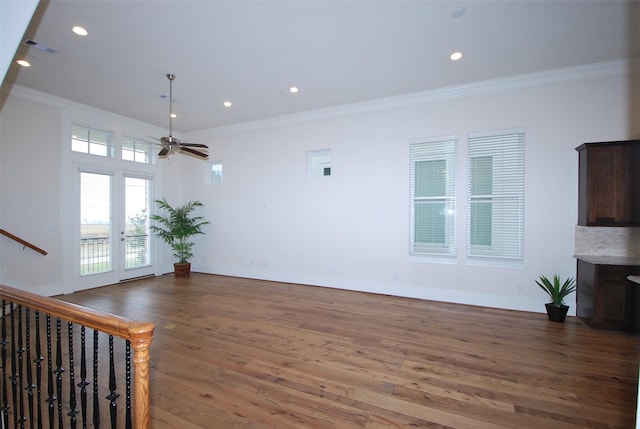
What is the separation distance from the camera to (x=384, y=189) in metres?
5.17

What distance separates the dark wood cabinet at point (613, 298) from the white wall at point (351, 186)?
60cm

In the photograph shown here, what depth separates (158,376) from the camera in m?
2.59

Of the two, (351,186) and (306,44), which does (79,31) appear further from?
(351,186)

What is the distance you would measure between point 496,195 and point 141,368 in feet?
16.2

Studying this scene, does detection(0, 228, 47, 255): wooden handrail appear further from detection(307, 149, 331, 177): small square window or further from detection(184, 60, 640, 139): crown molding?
detection(307, 149, 331, 177): small square window

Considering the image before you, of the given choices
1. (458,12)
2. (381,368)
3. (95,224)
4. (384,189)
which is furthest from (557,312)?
(95,224)

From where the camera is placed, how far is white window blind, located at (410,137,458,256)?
477 cm

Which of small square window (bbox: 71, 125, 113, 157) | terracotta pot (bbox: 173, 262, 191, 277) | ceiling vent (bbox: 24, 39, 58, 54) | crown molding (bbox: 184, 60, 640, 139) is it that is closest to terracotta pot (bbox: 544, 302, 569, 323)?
crown molding (bbox: 184, 60, 640, 139)

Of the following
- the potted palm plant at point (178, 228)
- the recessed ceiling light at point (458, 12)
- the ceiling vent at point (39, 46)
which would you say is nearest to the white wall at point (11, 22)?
the ceiling vent at point (39, 46)

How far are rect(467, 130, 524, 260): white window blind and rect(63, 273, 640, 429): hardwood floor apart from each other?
1007 millimetres

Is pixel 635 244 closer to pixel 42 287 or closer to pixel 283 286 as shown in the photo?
pixel 283 286

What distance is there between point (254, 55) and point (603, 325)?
18.5 feet

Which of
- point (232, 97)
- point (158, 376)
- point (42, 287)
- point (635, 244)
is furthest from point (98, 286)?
point (635, 244)

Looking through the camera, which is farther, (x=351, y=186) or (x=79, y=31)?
(x=351, y=186)
